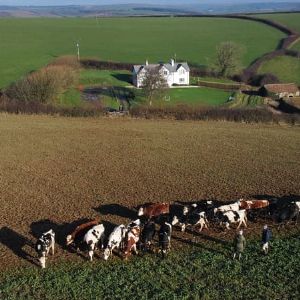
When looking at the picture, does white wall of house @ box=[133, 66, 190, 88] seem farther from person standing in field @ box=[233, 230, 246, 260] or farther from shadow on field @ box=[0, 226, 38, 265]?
person standing in field @ box=[233, 230, 246, 260]

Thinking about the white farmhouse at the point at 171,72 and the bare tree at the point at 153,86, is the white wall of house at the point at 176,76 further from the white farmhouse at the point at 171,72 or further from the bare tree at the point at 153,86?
the bare tree at the point at 153,86

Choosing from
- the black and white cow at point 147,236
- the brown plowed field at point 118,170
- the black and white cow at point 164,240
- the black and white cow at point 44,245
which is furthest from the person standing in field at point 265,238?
the black and white cow at point 44,245

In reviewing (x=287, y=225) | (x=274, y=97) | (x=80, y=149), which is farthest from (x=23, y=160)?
(x=274, y=97)

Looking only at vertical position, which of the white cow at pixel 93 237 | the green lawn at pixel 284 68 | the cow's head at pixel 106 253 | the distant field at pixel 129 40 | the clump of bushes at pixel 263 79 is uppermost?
the white cow at pixel 93 237

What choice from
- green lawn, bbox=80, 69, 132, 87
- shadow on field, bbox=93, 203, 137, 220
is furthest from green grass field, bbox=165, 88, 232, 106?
shadow on field, bbox=93, 203, 137, 220

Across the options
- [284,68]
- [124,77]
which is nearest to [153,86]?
[124,77]

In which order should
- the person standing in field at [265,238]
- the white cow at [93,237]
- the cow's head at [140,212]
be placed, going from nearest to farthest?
the white cow at [93,237], the person standing in field at [265,238], the cow's head at [140,212]
